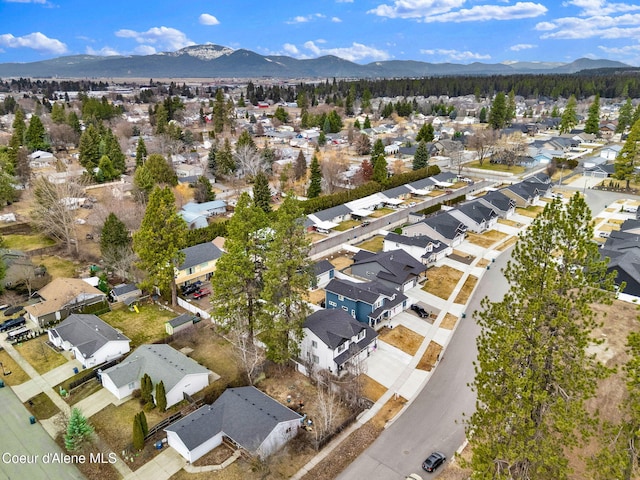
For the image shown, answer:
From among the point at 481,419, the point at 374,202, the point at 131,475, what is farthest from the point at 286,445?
the point at 374,202

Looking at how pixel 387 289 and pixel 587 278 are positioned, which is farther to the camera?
pixel 387 289

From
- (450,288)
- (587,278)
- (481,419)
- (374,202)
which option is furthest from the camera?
(374,202)

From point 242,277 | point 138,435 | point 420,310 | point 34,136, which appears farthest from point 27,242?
point 420,310

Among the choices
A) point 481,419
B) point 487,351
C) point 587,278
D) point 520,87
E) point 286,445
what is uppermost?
point 520,87

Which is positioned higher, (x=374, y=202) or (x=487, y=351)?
(x=487, y=351)

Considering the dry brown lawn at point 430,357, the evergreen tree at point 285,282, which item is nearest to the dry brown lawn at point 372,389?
the dry brown lawn at point 430,357

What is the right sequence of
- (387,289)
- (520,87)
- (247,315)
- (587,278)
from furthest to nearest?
(520,87)
(387,289)
(247,315)
(587,278)

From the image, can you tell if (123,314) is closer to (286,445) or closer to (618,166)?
(286,445)
